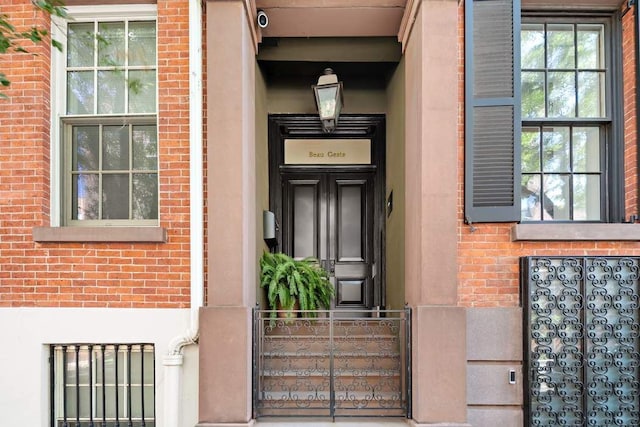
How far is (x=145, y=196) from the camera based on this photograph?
16.7 feet

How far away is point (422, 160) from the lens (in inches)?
185

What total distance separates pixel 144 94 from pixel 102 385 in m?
3.14

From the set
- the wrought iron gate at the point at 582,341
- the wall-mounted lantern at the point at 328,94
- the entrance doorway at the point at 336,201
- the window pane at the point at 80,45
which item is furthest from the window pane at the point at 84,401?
the wrought iron gate at the point at 582,341

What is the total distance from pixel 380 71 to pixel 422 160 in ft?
8.36

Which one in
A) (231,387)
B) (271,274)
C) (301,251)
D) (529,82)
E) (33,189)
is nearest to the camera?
(231,387)

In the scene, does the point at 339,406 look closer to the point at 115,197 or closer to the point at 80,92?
the point at 115,197

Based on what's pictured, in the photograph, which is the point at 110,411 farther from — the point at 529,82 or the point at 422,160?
the point at 529,82

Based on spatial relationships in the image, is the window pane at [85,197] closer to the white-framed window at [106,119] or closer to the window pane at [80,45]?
the white-framed window at [106,119]

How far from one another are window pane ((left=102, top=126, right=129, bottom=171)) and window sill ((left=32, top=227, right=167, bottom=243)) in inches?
30.4

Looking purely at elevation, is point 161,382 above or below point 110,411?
above

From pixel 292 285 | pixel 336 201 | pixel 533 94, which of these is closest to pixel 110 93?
pixel 292 285

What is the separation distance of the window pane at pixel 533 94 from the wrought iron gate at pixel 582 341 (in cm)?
167

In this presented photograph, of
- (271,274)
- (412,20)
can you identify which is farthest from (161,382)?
(412,20)

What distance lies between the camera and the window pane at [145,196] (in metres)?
5.09
